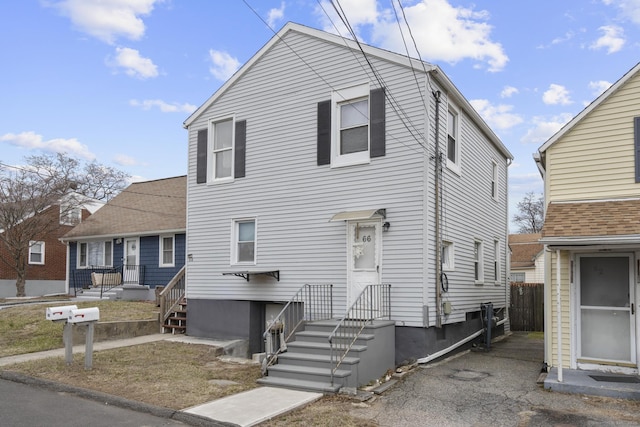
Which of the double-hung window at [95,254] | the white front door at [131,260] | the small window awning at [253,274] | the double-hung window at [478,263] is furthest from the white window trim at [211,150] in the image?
the double-hung window at [95,254]

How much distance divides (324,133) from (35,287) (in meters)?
23.2

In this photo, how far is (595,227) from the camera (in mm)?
8586

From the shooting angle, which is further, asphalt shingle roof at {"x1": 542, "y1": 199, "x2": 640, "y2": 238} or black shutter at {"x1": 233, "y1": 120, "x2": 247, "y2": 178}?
black shutter at {"x1": 233, "y1": 120, "x2": 247, "y2": 178}

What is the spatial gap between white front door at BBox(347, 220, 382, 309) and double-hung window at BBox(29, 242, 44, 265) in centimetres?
2287

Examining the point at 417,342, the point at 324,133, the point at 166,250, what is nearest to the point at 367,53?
the point at 324,133

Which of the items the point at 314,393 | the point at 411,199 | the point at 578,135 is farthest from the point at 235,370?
the point at 578,135

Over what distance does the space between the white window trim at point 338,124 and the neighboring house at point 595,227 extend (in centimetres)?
379

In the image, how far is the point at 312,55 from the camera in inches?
497

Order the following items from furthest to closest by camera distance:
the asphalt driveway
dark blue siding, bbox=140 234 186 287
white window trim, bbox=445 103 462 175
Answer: dark blue siding, bbox=140 234 186 287, white window trim, bbox=445 103 462 175, the asphalt driveway

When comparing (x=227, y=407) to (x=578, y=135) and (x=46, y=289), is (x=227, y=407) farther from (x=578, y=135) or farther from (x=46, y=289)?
Result: (x=46, y=289)

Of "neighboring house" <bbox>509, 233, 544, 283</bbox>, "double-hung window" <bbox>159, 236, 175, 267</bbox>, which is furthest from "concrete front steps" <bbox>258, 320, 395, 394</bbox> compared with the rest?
"neighboring house" <bbox>509, 233, 544, 283</bbox>

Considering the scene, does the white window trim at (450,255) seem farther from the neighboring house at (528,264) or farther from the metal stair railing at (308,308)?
the neighboring house at (528,264)

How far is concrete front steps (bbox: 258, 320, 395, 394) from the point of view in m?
8.58

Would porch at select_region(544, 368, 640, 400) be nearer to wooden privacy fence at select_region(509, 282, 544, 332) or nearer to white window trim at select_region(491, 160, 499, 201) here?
white window trim at select_region(491, 160, 499, 201)
